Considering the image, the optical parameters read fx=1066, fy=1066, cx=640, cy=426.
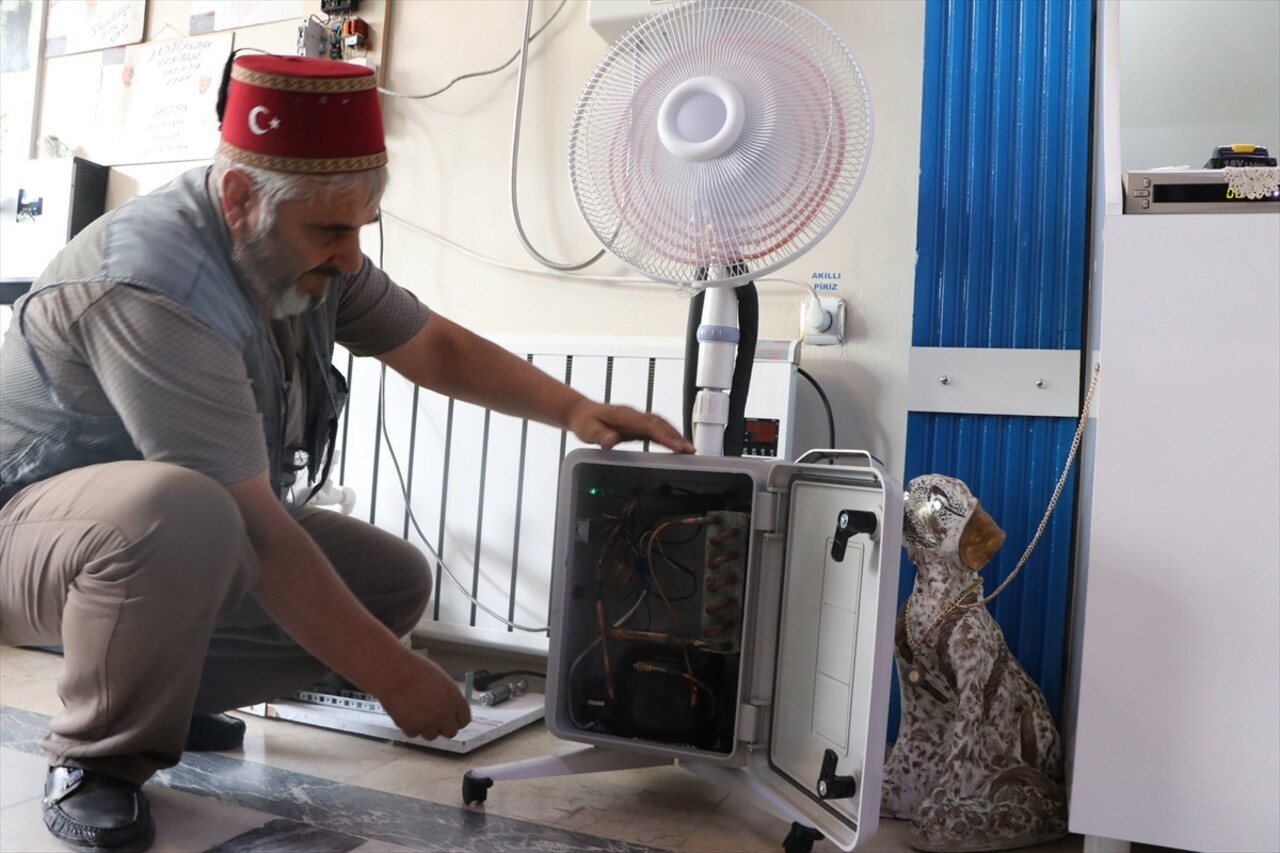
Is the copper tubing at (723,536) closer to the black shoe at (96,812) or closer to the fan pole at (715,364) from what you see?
the fan pole at (715,364)

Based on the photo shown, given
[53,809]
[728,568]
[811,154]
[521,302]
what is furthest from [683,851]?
[521,302]

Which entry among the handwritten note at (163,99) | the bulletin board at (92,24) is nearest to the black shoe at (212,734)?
the handwritten note at (163,99)

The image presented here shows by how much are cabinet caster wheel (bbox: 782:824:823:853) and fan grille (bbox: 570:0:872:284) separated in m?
0.65

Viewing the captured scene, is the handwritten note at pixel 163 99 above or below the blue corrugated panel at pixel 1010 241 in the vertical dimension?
above

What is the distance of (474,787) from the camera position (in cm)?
134

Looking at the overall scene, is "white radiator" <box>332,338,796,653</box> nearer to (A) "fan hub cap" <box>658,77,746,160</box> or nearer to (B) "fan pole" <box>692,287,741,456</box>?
(B) "fan pole" <box>692,287,741,456</box>

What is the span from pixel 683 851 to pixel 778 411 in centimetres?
73

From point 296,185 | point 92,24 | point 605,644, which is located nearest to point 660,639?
point 605,644

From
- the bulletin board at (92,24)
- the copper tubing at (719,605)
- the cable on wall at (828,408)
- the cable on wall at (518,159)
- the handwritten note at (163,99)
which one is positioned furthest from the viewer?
the bulletin board at (92,24)

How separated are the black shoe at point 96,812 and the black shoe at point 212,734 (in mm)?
305

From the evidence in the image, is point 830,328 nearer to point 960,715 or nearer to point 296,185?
point 960,715

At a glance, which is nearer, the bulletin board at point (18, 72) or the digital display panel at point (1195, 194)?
the digital display panel at point (1195, 194)

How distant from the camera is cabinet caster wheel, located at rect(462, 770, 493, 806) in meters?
1.34

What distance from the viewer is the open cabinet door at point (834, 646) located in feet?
3.63
